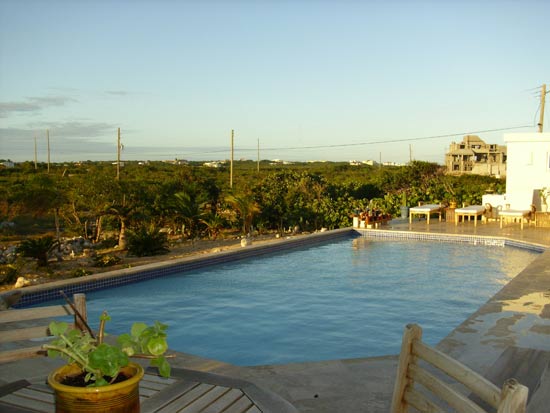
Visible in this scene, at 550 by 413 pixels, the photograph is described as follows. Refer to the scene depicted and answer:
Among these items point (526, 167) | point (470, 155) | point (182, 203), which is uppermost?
point (470, 155)

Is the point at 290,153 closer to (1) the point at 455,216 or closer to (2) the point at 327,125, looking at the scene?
(2) the point at 327,125

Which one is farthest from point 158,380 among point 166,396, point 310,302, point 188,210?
point 188,210

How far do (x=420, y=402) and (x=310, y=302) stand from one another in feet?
20.0

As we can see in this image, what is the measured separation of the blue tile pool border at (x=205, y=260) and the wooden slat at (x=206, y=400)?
5.63 m

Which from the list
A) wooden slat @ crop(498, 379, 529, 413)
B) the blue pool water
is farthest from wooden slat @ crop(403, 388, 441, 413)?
the blue pool water

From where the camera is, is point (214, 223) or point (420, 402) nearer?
point (420, 402)

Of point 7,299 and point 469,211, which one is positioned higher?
point 469,211

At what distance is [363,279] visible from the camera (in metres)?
9.66

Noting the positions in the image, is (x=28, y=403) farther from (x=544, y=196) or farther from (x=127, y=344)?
(x=544, y=196)

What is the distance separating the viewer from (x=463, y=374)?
172cm

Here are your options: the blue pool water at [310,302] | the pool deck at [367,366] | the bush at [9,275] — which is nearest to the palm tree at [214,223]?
the blue pool water at [310,302]

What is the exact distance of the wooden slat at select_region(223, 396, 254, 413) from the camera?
2496 millimetres

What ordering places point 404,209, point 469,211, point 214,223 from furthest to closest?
point 404,209 < point 469,211 < point 214,223

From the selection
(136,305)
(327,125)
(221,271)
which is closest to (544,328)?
(136,305)
